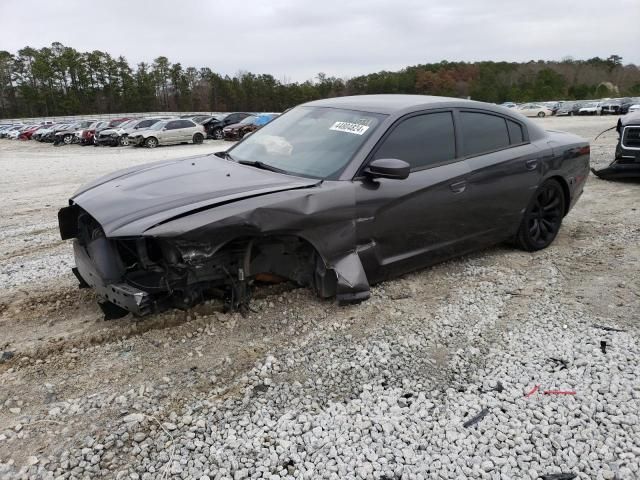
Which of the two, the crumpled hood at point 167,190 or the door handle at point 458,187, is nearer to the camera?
the crumpled hood at point 167,190

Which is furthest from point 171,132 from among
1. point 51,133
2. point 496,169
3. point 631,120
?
point 496,169

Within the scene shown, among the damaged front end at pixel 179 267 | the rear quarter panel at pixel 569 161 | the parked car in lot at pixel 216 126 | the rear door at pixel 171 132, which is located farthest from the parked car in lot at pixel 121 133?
the damaged front end at pixel 179 267

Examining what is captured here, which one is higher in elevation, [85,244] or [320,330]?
[85,244]

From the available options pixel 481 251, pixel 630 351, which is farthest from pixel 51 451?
pixel 481 251

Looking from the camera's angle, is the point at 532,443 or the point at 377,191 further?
the point at 377,191

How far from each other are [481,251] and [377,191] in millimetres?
1971

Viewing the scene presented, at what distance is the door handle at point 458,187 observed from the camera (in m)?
4.09

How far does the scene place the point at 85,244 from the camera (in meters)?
3.56

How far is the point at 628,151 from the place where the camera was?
8.57 metres

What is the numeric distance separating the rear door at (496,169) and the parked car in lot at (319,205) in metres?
0.01

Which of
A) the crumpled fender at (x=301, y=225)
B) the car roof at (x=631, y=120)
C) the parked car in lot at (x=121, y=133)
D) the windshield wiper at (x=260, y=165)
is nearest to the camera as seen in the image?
the crumpled fender at (x=301, y=225)

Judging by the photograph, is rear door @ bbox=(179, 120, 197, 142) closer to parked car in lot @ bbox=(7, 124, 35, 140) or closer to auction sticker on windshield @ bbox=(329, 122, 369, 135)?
parked car in lot @ bbox=(7, 124, 35, 140)

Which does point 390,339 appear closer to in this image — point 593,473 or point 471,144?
point 593,473

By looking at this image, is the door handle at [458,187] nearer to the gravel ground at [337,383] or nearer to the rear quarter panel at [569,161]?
A: the gravel ground at [337,383]
